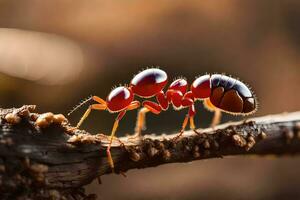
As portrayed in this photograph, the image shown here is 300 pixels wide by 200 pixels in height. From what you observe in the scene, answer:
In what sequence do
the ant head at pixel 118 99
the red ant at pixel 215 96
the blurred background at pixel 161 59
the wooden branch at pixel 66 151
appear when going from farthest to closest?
the blurred background at pixel 161 59 < the red ant at pixel 215 96 < the ant head at pixel 118 99 < the wooden branch at pixel 66 151

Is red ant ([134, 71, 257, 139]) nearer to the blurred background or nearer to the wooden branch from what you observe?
the wooden branch

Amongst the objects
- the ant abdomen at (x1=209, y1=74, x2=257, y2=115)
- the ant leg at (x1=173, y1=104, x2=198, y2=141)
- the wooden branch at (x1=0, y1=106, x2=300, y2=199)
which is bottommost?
the wooden branch at (x1=0, y1=106, x2=300, y2=199)

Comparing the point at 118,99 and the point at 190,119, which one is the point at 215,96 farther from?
the point at 118,99

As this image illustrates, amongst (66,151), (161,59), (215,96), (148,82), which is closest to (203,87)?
(215,96)

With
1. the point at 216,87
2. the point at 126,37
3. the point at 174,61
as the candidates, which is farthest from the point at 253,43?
the point at 216,87

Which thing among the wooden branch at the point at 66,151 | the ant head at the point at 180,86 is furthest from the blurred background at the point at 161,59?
the wooden branch at the point at 66,151

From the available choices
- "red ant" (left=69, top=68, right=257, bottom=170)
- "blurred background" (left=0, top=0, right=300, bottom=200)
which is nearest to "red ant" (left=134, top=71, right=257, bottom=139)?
"red ant" (left=69, top=68, right=257, bottom=170)

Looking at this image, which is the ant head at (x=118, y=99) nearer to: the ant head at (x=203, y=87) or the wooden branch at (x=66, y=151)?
the wooden branch at (x=66, y=151)

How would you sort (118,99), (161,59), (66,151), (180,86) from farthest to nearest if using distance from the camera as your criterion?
(161,59)
(180,86)
(118,99)
(66,151)
